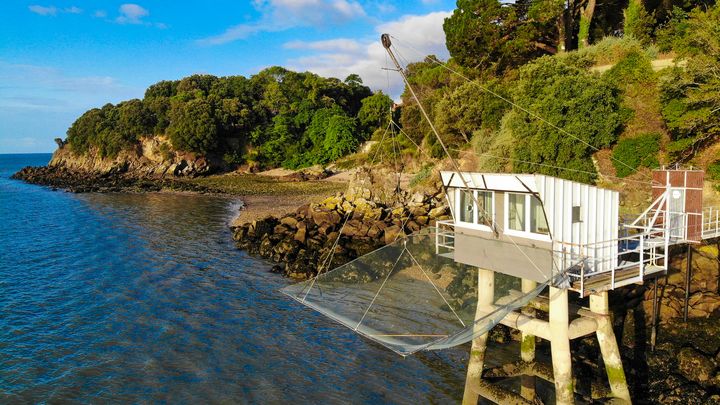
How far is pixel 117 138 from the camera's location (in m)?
96.5

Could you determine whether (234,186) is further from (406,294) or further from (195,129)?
(406,294)

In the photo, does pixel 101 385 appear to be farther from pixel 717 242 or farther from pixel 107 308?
pixel 717 242

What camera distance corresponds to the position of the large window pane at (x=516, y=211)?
1333cm

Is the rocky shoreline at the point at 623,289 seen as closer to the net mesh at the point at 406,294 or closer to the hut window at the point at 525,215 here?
the net mesh at the point at 406,294

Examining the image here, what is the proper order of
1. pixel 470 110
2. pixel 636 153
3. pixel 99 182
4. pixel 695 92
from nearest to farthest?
1. pixel 695 92
2. pixel 636 153
3. pixel 470 110
4. pixel 99 182

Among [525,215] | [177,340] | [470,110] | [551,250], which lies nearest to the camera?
[551,250]

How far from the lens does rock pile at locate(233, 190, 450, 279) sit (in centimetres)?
3066

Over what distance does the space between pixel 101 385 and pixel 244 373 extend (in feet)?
16.0

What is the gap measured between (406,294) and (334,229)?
18843 millimetres

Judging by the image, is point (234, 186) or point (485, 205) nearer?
point (485, 205)

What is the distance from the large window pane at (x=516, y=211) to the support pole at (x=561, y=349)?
79.6 inches

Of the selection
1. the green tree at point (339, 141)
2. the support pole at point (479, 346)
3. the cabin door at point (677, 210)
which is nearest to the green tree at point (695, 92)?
the cabin door at point (677, 210)

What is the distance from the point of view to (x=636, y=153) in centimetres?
3112

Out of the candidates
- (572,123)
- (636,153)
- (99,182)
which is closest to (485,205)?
(572,123)
